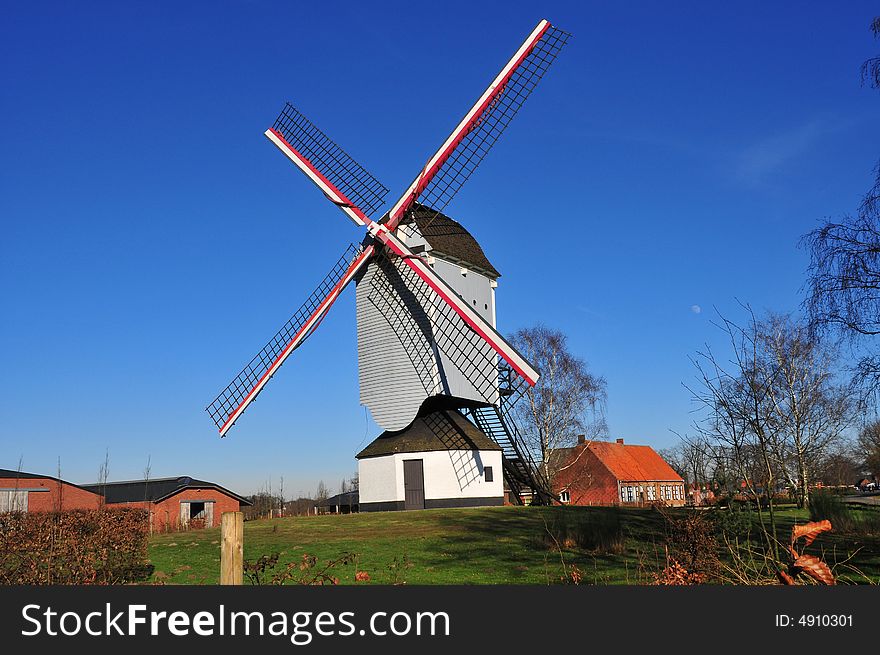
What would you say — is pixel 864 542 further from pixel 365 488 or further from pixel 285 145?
pixel 285 145

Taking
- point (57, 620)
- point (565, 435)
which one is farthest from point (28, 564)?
point (565, 435)

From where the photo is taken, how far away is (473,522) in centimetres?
2103

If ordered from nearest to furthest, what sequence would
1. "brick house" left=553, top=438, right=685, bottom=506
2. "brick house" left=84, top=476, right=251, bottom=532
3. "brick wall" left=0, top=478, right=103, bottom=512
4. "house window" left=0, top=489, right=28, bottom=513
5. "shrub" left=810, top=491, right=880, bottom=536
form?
"shrub" left=810, top=491, right=880, bottom=536 → "house window" left=0, top=489, right=28, bottom=513 → "brick wall" left=0, top=478, right=103, bottom=512 → "brick house" left=84, top=476, right=251, bottom=532 → "brick house" left=553, top=438, right=685, bottom=506

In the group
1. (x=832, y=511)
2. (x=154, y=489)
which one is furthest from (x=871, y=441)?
(x=154, y=489)

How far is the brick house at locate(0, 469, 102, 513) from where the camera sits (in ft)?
132

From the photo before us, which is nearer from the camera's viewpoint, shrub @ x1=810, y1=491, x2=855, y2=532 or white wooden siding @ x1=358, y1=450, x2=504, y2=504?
shrub @ x1=810, y1=491, x2=855, y2=532

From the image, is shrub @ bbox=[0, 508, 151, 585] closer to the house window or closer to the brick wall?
the brick wall

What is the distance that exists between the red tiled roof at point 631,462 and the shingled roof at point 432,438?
26571 mm

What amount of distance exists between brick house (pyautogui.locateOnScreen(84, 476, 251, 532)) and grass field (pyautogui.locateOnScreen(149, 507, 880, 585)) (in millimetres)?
20056

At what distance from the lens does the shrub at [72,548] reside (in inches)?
383

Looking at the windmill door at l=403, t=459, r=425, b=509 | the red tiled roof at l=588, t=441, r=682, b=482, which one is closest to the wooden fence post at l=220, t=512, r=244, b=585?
the windmill door at l=403, t=459, r=425, b=509

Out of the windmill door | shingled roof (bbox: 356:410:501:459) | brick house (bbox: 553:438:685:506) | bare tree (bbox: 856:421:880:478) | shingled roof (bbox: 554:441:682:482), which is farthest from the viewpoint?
shingled roof (bbox: 554:441:682:482)

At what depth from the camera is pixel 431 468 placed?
89.1 ft

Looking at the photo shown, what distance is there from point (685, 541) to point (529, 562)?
414 cm
